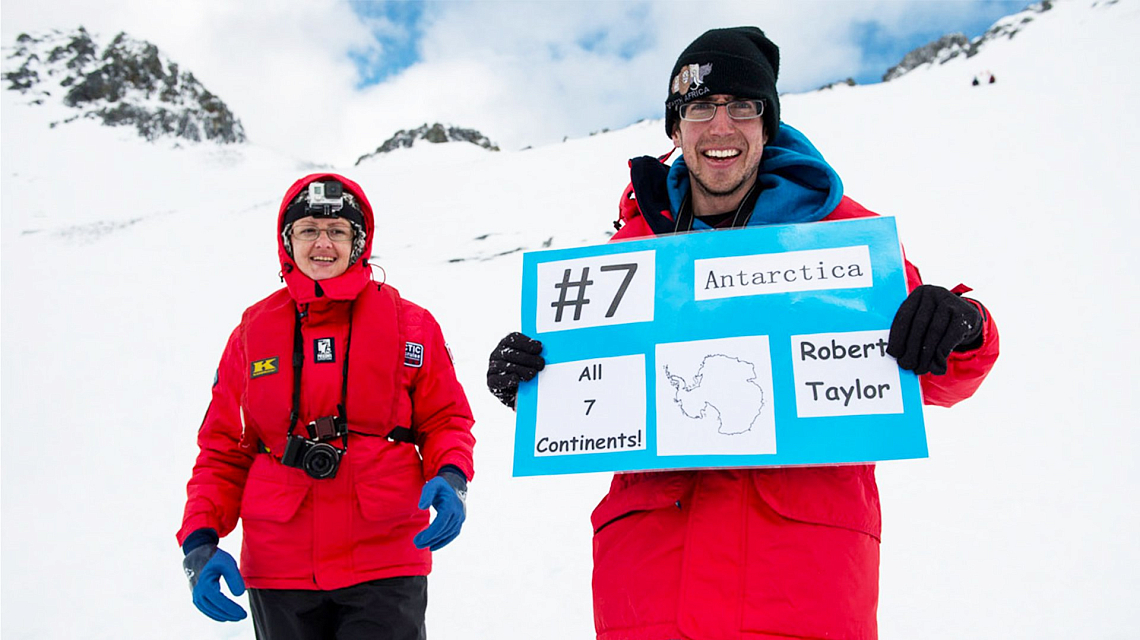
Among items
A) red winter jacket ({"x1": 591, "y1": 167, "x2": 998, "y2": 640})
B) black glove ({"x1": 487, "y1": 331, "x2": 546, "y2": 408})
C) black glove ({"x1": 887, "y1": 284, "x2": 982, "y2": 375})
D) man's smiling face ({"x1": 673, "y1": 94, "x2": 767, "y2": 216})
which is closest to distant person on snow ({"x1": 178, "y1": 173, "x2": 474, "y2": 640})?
black glove ({"x1": 487, "y1": 331, "x2": 546, "y2": 408})

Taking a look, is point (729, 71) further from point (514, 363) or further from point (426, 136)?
point (426, 136)

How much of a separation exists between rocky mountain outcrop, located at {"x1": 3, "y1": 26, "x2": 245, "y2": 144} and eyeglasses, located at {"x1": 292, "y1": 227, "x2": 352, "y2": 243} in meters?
42.6

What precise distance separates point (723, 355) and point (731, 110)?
749 millimetres

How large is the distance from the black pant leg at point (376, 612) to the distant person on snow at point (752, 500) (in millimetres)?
770

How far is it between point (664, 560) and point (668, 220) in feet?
3.25

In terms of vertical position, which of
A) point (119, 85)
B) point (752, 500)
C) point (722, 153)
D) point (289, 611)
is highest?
point (119, 85)

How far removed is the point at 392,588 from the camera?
88.5 inches

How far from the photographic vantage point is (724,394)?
179 centimetres

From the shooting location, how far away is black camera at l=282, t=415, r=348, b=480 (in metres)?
2.19

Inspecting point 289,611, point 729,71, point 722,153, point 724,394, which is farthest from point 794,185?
point 289,611

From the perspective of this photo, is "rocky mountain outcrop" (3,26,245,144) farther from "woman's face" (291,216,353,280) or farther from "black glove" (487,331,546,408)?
"black glove" (487,331,546,408)

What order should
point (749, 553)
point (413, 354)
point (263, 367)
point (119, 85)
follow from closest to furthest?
1. point (749, 553)
2. point (263, 367)
3. point (413, 354)
4. point (119, 85)

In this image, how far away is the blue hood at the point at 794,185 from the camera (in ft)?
6.34

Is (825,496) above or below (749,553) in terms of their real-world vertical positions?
above
